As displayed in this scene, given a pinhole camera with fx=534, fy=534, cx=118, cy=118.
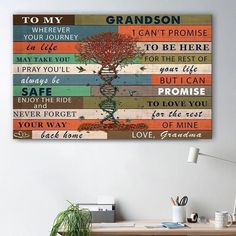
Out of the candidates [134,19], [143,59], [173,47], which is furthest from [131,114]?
[134,19]

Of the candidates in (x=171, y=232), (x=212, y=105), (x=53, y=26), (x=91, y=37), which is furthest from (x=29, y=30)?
(x=171, y=232)

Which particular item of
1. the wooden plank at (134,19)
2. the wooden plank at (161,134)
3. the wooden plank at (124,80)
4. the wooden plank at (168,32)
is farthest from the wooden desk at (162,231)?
the wooden plank at (134,19)

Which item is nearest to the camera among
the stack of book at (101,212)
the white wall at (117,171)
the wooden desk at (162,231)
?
the wooden desk at (162,231)

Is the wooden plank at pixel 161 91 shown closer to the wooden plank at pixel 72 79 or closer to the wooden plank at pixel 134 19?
the wooden plank at pixel 72 79

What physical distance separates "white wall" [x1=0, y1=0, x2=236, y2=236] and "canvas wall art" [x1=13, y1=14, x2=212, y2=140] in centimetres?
7

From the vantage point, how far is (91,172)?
11.3 ft

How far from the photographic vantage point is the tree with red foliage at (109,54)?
3463 mm

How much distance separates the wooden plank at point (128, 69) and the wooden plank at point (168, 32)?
0.17 meters

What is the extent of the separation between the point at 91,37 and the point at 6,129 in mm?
813

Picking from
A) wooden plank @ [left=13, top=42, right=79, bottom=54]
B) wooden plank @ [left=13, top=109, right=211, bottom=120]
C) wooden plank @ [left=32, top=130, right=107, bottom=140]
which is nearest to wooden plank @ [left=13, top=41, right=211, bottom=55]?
wooden plank @ [left=13, top=42, right=79, bottom=54]

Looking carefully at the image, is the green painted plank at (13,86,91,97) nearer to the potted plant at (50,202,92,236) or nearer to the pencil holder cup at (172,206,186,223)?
the potted plant at (50,202,92,236)

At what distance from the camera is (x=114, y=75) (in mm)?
3471

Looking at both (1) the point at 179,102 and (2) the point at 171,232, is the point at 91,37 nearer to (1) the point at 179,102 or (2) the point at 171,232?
(1) the point at 179,102

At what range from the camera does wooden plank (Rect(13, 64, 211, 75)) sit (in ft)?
11.4
